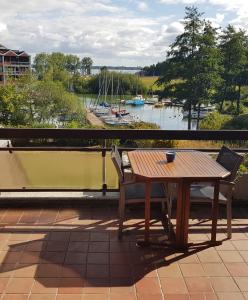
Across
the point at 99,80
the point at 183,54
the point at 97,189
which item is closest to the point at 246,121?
the point at 183,54

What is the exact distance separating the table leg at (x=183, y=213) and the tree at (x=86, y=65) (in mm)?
70492

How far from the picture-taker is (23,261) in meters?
2.89

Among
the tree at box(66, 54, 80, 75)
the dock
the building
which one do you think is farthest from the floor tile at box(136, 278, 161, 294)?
the tree at box(66, 54, 80, 75)

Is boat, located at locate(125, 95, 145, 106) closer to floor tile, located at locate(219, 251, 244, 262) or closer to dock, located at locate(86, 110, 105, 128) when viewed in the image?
dock, located at locate(86, 110, 105, 128)

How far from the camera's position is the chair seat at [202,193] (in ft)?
10.6

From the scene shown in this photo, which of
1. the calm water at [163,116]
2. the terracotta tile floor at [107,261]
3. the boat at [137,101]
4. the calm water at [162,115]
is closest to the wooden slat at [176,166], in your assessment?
the terracotta tile floor at [107,261]

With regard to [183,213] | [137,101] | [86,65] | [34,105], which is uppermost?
[86,65]

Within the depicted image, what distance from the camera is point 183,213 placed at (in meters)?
3.07

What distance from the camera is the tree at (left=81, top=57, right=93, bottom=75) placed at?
73.8 meters

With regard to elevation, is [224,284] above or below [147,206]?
below

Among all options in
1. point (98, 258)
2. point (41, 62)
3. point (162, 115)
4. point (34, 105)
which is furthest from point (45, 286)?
point (41, 62)

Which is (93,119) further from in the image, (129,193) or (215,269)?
(215,269)

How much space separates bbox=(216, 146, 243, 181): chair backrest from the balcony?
0.52m

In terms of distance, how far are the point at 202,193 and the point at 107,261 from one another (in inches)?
40.7
